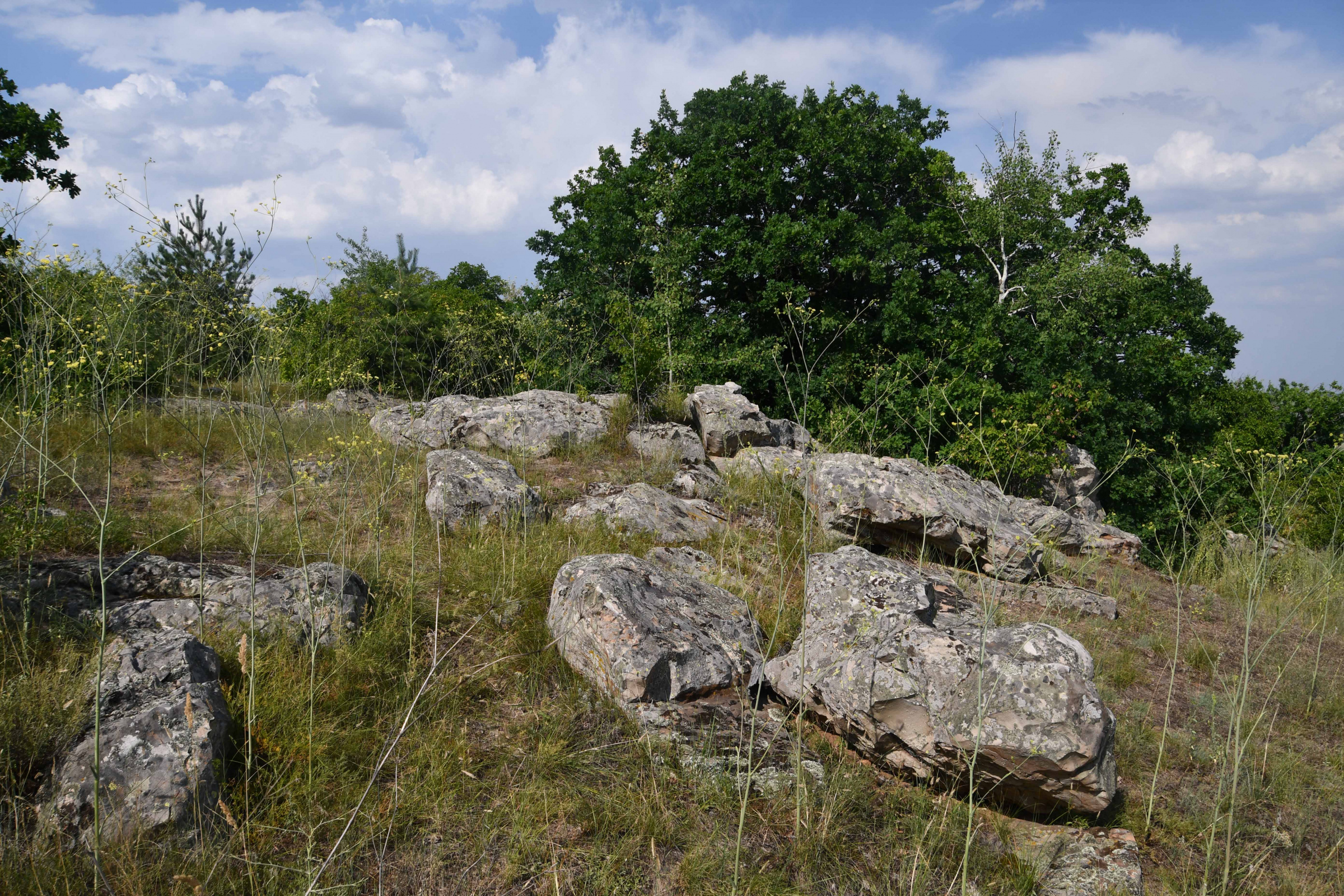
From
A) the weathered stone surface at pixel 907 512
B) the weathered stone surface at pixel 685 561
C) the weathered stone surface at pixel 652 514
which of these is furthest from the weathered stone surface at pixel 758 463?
the weathered stone surface at pixel 685 561

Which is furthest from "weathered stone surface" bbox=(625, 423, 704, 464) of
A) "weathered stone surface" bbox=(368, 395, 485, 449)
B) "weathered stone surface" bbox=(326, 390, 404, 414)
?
"weathered stone surface" bbox=(326, 390, 404, 414)

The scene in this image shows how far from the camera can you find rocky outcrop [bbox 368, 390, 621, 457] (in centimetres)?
780

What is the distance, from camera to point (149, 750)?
8.29ft

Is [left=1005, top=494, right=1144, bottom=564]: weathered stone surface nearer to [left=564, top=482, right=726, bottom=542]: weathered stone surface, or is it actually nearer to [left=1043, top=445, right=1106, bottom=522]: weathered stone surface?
[left=1043, top=445, right=1106, bottom=522]: weathered stone surface

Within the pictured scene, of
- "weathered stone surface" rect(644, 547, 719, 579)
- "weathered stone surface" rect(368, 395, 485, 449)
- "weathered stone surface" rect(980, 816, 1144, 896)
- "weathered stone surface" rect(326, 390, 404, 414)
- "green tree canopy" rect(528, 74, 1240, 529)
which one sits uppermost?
"green tree canopy" rect(528, 74, 1240, 529)

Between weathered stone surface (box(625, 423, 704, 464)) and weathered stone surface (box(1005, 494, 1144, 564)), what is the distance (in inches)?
124

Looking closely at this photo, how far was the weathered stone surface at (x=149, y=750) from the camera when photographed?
93.7 inches

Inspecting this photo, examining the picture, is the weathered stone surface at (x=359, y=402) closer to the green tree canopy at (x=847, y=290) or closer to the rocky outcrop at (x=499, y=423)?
the rocky outcrop at (x=499, y=423)

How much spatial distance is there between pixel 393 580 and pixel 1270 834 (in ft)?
15.0

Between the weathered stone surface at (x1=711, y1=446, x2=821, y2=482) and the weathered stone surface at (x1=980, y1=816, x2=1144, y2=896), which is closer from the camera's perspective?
the weathered stone surface at (x1=980, y1=816, x2=1144, y2=896)

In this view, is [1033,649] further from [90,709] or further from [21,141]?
[21,141]

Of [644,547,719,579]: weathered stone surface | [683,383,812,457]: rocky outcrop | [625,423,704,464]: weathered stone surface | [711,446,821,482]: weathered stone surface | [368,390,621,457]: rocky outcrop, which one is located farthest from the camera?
[683,383,812,457]: rocky outcrop

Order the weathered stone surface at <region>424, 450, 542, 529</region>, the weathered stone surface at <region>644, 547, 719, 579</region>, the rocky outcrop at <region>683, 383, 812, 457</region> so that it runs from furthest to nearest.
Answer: the rocky outcrop at <region>683, 383, 812, 457</region> → the weathered stone surface at <region>424, 450, 542, 529</region> → the weathered stone surface at <region>644, 547, 719, 579</region>

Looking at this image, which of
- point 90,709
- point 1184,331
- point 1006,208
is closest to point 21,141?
point 90,709
